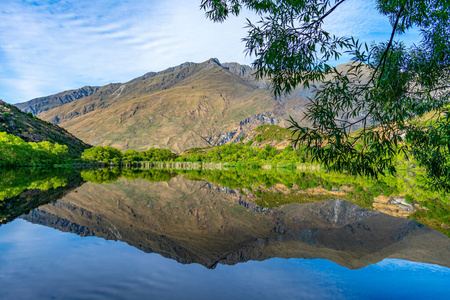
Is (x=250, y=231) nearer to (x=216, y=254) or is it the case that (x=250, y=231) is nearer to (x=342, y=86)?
(x=216, y=254)

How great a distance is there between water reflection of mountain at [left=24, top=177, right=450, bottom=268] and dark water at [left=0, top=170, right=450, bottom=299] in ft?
0.17

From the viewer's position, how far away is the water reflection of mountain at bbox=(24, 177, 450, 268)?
9.59 m

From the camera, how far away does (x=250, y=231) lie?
42.8 feet

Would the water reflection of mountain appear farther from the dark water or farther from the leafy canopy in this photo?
the leafy canopy

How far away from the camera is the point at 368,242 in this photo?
11.3 m

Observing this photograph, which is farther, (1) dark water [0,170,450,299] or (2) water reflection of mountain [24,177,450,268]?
(2) water reflection of mountain [24,177,450,268]

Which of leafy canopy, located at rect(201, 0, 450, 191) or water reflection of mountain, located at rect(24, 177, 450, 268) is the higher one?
leafy canopy, located at rect(201, 0, 450, 191)

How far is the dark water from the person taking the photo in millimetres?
6574

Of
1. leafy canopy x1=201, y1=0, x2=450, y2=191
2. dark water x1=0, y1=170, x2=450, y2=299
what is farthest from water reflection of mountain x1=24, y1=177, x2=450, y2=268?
leafy canopy x1=201, y1=0, x2=450, y2=191

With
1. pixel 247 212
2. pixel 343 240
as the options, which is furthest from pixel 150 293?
pixel 247 212

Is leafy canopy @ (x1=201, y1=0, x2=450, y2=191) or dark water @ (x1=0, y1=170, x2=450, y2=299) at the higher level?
leafy canopy @ (x1=201, y1=0, x2=450, y2=191)

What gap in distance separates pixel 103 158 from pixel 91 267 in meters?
138

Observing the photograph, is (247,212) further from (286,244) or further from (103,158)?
(103,158)

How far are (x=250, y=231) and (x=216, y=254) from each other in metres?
3.89
